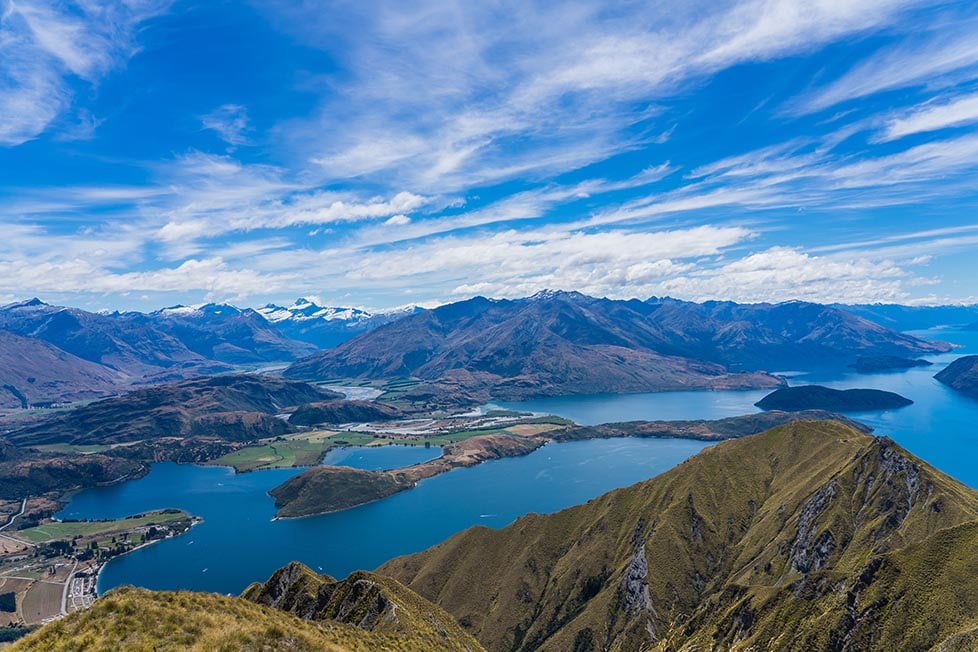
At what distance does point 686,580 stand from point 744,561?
15030 mm

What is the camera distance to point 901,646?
77562 millimetres

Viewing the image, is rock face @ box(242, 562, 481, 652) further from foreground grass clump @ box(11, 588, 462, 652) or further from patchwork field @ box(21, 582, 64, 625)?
patchwork field @ box(21, 582, 64, 625)

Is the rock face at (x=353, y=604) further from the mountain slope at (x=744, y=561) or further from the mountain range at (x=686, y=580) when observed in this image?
the mountain slope at (x=744, y=561)

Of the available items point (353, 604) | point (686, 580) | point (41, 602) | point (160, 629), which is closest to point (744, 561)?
point (686, 580)

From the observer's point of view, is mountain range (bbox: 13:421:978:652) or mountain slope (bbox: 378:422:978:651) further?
mountain slope (bbox: 378:422:978:651)

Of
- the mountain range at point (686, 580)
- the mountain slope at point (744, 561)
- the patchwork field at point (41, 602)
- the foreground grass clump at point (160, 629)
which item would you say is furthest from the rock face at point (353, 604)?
the patchwork field at point (41, 602)

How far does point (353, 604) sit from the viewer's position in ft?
284

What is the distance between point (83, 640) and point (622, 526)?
15257 centimetres

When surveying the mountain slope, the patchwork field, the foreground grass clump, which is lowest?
the patchwork field

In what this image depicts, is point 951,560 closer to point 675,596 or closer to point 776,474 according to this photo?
point 675,596

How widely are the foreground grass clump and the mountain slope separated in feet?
249

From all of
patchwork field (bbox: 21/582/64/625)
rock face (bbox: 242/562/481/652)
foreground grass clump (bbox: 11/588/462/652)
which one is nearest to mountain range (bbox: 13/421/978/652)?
foreground grass clump (bbox: 11/588/462/652)

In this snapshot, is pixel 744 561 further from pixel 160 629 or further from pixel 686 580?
pixel 160 629

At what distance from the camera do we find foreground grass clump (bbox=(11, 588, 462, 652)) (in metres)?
33.6
